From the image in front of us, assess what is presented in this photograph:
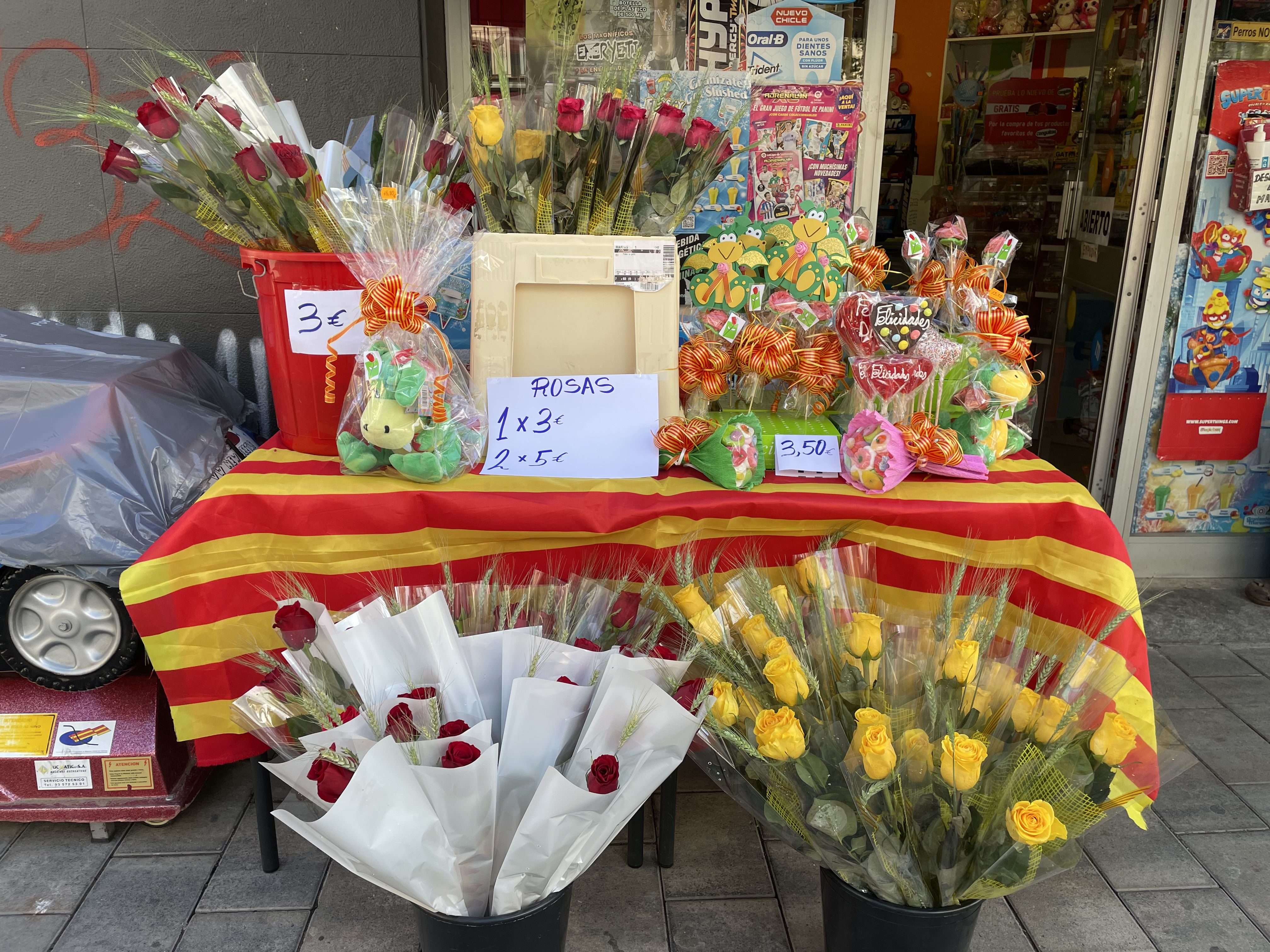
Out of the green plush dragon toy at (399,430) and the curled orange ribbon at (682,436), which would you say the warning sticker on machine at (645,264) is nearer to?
the curled orange ribbon at (682,436)

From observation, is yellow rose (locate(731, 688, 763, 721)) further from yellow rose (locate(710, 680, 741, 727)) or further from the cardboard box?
the cardboard box

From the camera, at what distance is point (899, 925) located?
1441mm

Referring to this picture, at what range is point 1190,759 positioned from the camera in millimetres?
1394

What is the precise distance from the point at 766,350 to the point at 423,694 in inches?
40.2

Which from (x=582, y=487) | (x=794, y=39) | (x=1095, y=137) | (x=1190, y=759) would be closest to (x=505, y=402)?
(x=582, y=487)

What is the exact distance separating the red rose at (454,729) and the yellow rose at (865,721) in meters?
0.58

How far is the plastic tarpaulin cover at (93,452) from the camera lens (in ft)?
6.12

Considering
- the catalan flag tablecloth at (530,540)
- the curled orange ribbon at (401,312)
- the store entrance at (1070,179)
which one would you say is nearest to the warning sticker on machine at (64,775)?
the catalan flag tablecloth at (530,540)

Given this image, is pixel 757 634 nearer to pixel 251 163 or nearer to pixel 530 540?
pixel 530 540

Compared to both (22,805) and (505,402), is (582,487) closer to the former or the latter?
(505,402)

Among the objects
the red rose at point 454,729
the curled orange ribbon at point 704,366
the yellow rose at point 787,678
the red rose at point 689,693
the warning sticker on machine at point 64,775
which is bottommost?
the warning sticker on machine at point 64,775

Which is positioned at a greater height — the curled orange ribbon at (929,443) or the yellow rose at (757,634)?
the curled orange ribbon at (929,443)

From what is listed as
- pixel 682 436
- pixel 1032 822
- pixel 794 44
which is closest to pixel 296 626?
pixel 682 436

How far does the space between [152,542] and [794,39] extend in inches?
93.2
